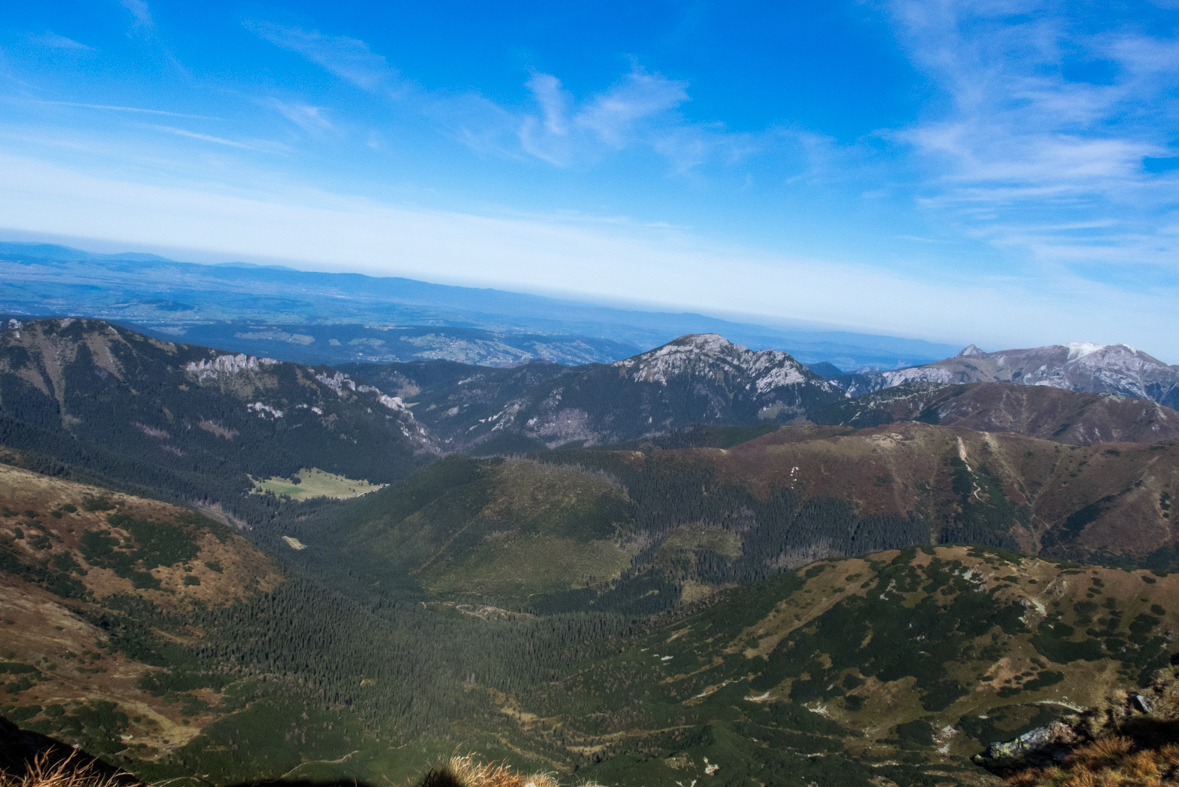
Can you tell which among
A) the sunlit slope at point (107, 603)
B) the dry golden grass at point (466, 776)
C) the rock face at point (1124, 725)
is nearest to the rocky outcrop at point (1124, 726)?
the rock face at point (1124, 725)

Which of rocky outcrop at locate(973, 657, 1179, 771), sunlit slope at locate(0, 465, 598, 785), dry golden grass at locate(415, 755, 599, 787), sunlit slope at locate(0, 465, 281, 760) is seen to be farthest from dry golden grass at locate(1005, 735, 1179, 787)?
sunlit slope at locate(0, 465, 281, 760)

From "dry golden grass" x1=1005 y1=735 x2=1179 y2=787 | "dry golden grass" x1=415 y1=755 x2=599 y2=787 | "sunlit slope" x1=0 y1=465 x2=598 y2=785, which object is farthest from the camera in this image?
"sunlit slope" x1=0 y1=465 x2=598 y2=785

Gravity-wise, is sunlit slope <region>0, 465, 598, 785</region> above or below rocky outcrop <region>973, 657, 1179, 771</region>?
below

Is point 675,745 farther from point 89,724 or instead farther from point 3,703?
point 3,703

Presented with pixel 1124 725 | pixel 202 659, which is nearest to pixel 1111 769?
pixel 1124 725

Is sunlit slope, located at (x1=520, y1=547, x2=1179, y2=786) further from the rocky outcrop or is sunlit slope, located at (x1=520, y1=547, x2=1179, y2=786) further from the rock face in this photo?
the rocky outcrop

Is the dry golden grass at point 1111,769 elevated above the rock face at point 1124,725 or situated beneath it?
elevated above

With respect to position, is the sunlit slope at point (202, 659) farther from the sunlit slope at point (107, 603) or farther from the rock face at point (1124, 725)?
the rock face at point (1124, 725)

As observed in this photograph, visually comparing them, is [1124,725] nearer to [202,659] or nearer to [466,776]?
[466,776]

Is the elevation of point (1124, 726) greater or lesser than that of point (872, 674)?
greater
